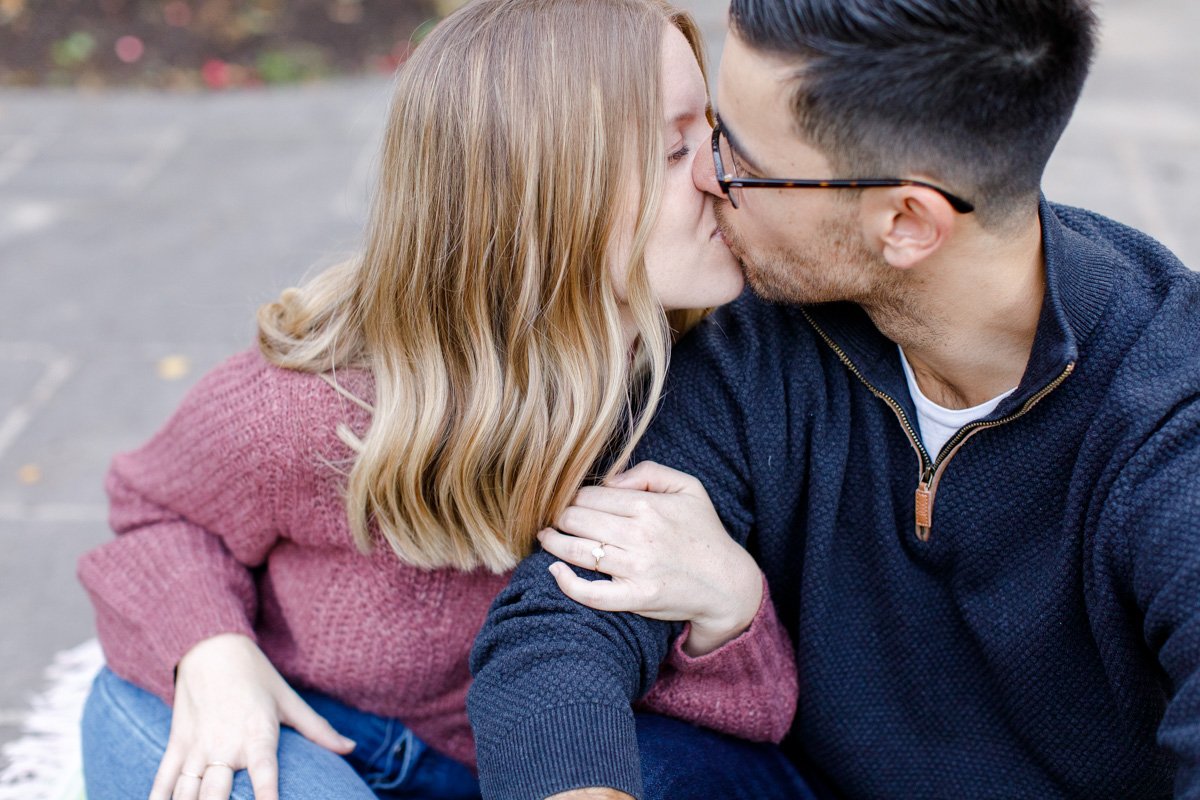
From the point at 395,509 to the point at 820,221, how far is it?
792 millimetres

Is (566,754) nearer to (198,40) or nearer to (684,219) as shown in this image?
(684,219)

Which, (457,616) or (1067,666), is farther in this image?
(457,616)

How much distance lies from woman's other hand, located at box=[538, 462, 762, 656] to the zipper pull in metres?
0.27

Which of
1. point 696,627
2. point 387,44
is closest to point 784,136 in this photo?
point 696,627

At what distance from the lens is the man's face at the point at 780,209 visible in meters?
1.74

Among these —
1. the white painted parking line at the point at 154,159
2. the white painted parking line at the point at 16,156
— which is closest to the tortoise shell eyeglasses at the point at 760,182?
the white painted parking line at the point at 154,159

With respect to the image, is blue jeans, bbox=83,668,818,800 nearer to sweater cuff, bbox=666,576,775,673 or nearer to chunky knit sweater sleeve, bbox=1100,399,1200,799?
sweater cuff, bbox=666,576,775,673

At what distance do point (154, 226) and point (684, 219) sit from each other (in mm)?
3257

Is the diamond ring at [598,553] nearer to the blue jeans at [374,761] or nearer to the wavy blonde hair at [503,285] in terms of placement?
the wavy blonde hair at [503,285]

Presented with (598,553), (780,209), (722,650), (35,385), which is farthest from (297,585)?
(35,385)

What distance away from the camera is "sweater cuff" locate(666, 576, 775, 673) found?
1.93 m

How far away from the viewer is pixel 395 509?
193 centimetres

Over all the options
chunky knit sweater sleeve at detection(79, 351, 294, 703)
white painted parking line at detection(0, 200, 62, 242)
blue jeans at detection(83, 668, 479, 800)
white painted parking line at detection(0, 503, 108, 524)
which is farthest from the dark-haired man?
white painted parking line at detection(0, 200, 62, 242)

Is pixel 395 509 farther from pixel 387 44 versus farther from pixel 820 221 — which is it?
pixel 387 44
